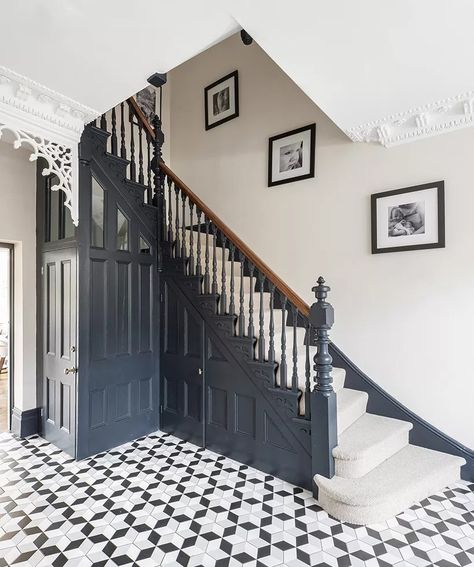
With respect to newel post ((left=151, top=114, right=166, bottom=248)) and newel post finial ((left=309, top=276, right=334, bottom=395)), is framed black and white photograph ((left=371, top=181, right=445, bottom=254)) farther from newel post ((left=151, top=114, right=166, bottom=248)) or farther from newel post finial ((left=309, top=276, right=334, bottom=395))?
newel post ((left=151, top=114, right=166, bottom=248))

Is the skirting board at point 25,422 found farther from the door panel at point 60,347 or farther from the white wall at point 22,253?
the door panel at point 60,347

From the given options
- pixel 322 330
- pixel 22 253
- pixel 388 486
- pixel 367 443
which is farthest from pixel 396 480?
pixel 22 253

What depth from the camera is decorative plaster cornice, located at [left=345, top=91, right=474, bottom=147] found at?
2580mm

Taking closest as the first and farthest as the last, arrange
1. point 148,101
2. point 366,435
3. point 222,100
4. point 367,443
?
point 367,443
point 366,435
point 222,100
point 148,101

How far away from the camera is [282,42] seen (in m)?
2.06

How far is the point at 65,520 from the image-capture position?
2287 mm

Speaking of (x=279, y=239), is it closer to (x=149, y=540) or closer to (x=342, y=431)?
(x=342, y=431)

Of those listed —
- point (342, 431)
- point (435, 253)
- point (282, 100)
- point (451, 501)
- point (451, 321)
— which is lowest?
point (451, 501)

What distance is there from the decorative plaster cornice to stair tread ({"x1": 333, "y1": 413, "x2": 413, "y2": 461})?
7.60 feet

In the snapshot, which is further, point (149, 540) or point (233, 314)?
point (233, 314)

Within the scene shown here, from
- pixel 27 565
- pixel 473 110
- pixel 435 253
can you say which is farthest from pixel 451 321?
pixel 27 565

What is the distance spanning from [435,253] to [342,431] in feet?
5.19

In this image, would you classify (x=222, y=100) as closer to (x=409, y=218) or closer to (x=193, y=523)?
(x=409, y=218)

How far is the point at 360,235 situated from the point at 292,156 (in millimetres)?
1150
